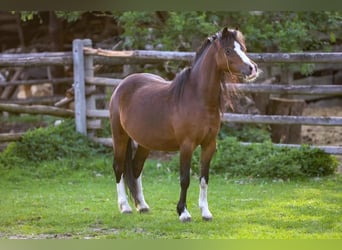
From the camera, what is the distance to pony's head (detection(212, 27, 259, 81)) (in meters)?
4.17

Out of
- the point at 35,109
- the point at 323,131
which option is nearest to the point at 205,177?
the point at 35,109

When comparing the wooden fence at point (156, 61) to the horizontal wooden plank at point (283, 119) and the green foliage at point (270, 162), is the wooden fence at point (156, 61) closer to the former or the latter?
the horizontal wooden plank at point (283, 119)

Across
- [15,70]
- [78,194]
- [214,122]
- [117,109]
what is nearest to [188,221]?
[214,122]

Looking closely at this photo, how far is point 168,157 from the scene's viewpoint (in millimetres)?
6887

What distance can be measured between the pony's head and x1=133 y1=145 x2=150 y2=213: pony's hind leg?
3.27ft

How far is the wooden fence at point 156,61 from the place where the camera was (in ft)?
20.0

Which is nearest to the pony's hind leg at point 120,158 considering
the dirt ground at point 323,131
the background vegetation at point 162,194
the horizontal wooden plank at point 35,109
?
the background vegetation at point 162,194

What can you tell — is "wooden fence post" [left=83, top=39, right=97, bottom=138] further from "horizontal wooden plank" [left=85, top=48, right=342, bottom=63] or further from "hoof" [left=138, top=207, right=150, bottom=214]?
"hoof" [left=138, top=207, right=150, bottom=214]

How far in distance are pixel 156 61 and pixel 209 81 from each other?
2.50 m

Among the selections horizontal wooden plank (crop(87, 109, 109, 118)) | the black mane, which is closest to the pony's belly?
the black mane

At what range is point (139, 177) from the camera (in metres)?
4.83

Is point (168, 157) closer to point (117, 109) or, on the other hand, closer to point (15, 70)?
point (117, 109)
